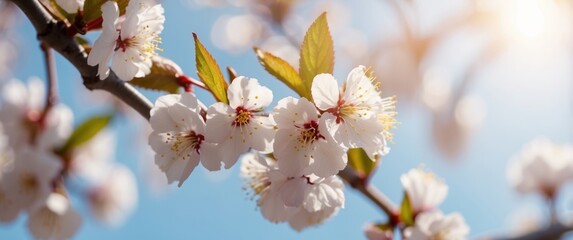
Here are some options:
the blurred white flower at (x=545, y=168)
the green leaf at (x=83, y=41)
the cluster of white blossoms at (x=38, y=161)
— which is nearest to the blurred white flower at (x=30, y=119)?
the cluster of white blossoms at (x=38, y=161)

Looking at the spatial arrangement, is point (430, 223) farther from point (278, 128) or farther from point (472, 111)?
point (472, 111)

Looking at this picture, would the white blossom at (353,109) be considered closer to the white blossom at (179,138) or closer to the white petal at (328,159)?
the white petal at (328,159)

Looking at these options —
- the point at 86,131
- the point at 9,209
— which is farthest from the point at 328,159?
the point at 86,131

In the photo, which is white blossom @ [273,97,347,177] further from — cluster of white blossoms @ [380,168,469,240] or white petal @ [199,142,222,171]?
cluster of white blossoms @ [380,168,469,240]

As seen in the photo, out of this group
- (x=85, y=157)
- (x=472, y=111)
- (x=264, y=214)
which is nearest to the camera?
(x=264, y=214)

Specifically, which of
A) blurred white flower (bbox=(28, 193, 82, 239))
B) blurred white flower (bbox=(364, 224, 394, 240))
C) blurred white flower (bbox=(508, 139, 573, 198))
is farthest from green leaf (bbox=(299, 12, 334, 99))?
blurred white flower (bbox=(508, 139, 573, 198))

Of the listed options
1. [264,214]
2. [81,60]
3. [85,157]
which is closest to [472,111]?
[85,157]

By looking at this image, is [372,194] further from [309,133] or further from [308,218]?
[309,133]

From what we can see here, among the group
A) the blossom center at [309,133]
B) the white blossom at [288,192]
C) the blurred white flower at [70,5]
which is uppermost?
the blurred white flower at [70,5]
